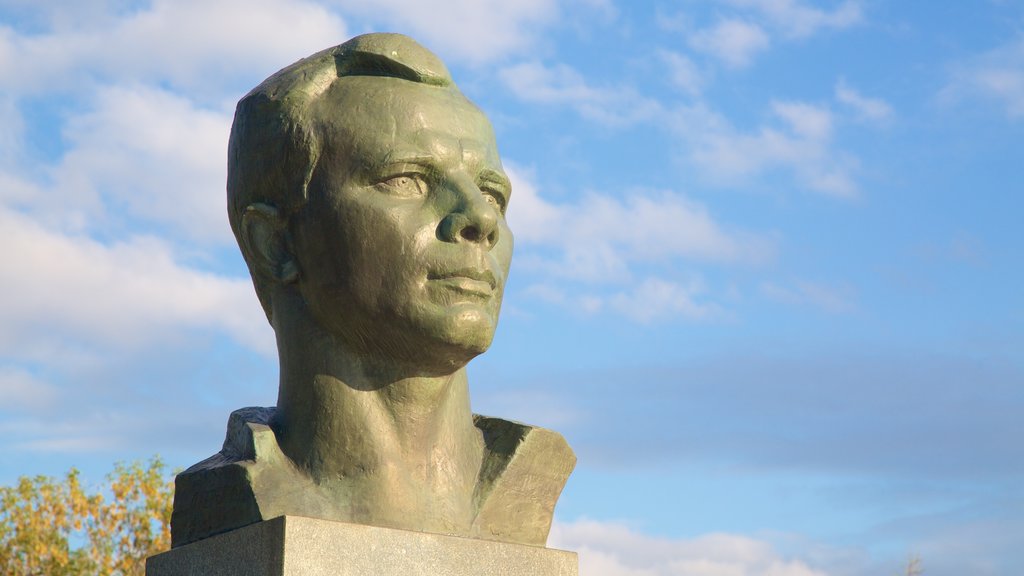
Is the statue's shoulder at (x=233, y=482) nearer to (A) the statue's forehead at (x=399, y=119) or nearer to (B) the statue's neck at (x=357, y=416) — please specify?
(B) the statue's neck at (x=357, y=416)

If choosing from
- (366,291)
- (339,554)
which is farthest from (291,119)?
(339,554)

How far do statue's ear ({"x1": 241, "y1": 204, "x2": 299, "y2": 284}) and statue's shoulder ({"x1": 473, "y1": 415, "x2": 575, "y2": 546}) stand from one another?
1.30 m

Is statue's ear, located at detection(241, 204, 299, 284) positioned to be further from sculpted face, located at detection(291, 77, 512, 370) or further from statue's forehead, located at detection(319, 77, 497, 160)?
statue's forehead, located at detection(319, 77, 497, 160)

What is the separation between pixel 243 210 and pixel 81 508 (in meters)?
14.5

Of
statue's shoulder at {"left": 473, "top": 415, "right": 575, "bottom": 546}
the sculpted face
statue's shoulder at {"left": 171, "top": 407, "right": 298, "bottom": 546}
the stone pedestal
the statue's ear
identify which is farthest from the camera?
statue's shoulder at {"left": 473, "top": 415, "right": 575, "bottom": 546}

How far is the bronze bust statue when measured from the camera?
5.81 m

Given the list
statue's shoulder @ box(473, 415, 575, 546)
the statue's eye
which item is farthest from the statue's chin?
statue's shoulder @ box(473, 415, 575, 546)

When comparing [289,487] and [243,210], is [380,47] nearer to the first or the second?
[243,210]

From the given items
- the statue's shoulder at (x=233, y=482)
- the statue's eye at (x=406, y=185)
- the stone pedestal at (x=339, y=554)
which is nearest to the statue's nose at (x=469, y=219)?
the statue's eye at (x=406, y=185)

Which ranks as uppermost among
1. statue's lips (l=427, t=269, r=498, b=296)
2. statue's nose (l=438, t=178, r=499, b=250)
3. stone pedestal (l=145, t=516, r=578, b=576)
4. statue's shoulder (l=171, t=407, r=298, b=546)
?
statue's nose (l=438, t=178, r=499, b=250)

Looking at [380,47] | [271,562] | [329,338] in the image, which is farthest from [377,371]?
[380,47]

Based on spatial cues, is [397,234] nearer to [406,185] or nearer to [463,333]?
[406,185]

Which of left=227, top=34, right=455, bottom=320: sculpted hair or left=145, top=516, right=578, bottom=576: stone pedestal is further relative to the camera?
left=227, top=34, right=455, bottom=320: sculpted hair

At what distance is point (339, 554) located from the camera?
5.49 metres
